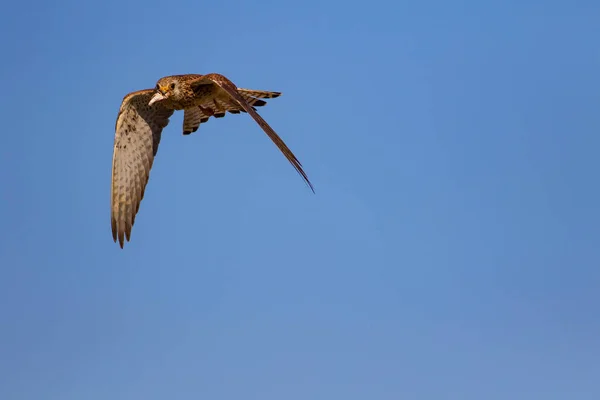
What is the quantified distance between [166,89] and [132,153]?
82.2 inches

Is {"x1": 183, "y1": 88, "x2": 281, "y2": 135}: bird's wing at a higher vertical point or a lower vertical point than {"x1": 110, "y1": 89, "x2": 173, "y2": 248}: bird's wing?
higher

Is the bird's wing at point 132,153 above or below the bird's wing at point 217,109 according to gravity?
below

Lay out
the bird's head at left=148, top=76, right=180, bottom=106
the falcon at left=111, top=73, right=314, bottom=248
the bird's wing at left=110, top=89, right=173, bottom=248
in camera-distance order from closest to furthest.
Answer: the bird's head at left=148, top=76, right=180, bottom=106 < the falcon at left=111, top=73, right=314, bottom=248 < the bird's wing at left=110, top=89, right=173, bottom=248

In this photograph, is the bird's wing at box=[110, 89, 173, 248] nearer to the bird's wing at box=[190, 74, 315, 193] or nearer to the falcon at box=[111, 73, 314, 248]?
the falcon at box=[111, 73, 314, 248]

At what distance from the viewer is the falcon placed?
20094mm

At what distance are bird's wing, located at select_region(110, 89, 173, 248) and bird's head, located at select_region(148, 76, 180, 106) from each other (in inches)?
27.2

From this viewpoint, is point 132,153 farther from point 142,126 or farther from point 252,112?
point 252,112

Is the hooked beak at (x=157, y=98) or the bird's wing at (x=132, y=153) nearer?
the hooked beak at (x=157, y=98)

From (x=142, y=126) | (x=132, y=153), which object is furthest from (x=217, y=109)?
(x=132, y=153)

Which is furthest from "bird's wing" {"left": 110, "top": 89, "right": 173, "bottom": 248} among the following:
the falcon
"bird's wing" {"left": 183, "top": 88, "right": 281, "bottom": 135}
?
"bird's wing" {"left": 183, "top": 88, "right": 281, "bottom": 135}

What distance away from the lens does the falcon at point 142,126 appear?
20094mm

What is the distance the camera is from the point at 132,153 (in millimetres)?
21062

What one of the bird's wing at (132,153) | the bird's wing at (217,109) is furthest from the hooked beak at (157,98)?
the bird's wing at (217,109)

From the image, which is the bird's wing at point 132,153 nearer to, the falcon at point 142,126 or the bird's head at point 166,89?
the falcon at point 142,126
